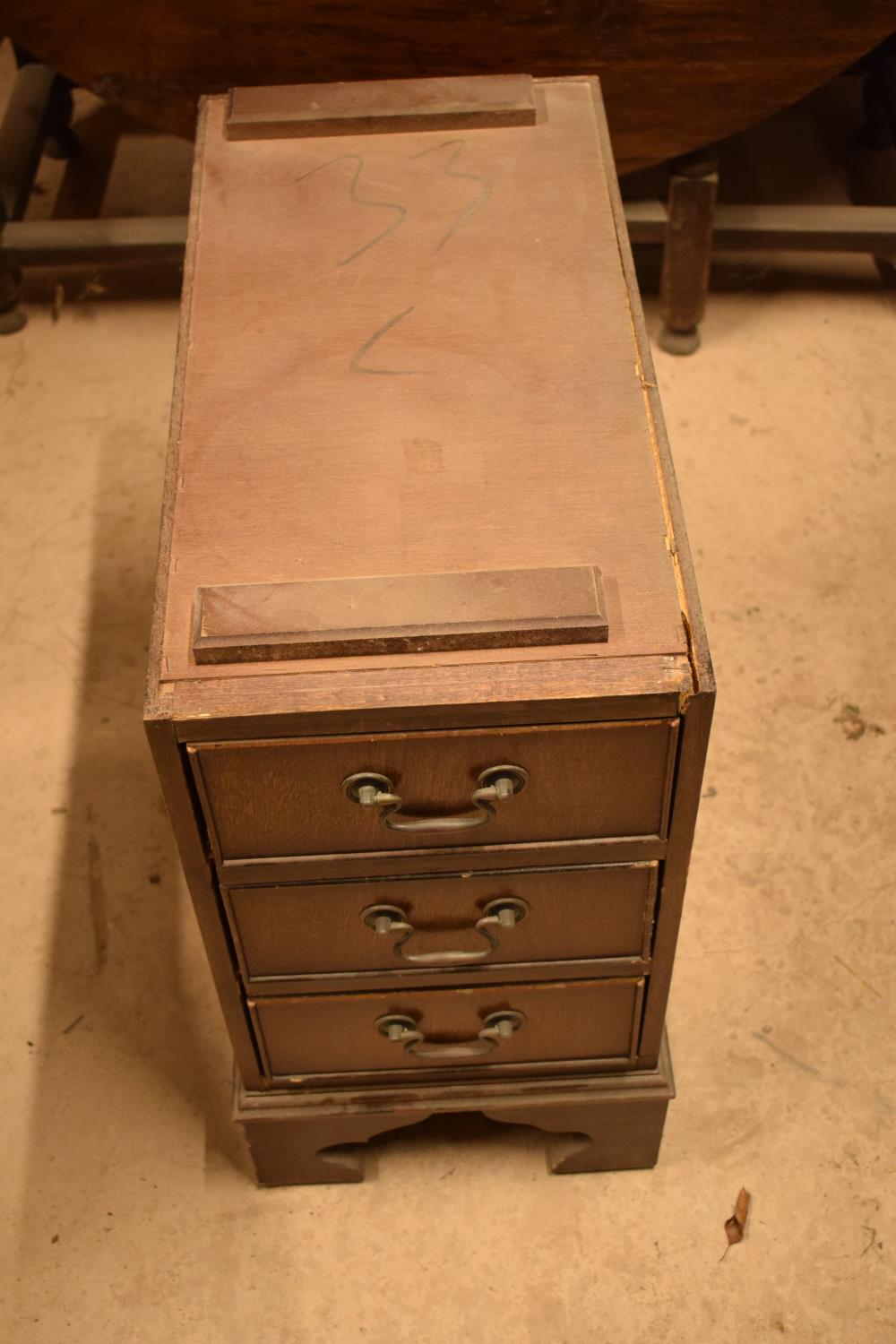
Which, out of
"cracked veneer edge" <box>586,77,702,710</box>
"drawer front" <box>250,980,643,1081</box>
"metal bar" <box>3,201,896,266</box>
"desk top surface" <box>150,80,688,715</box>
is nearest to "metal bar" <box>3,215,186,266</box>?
"metal bar" <box>3,201,896,266</box>

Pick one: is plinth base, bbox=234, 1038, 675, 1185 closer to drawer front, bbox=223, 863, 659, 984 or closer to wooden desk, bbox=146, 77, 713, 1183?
wooden desk, bbox=146, 77, 713, 1183

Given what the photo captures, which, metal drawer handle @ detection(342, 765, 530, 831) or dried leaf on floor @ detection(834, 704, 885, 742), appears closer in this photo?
metal drawer handle @ detection(342, 765, 530, 831)

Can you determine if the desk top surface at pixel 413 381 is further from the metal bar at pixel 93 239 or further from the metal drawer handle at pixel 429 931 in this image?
the metal bar at pixel 93 239

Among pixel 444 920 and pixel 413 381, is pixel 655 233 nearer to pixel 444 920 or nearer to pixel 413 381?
pixel 413 381

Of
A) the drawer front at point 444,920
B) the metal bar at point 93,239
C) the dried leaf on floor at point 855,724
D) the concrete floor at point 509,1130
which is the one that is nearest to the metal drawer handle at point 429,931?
the drawer front at point 444,920

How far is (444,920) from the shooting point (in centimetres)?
141

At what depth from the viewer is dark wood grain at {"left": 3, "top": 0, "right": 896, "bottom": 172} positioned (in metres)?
2.15

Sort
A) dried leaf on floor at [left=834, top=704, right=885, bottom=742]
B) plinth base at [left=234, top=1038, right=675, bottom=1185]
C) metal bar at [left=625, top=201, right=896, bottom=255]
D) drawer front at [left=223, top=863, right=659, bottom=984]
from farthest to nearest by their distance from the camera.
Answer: metal bar at [left=625, top=201, right=896, bottom=255], dried leaf on floor at [left=834, top=704, right=885, bottom=742], plinth base at [left=234, top=1038, right=675, bottom=1185], drawer front at [left=223, top=863, right=659, bottom=984]

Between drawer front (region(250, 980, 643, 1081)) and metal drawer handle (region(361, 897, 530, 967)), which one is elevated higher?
metal drawer handle (region(361, 897, 530, 967))

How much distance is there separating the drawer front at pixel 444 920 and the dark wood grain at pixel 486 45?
137 cm

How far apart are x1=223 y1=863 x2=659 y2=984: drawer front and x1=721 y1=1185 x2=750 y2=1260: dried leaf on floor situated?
0.44 m

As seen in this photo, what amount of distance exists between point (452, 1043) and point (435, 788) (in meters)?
0.43

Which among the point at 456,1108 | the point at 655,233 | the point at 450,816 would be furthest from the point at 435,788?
the point at 655,233

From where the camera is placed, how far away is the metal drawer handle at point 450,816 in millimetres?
1225
